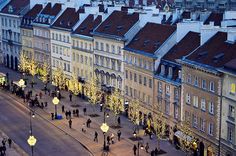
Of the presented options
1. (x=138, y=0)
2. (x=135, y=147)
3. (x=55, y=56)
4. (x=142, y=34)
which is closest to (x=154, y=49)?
(x=142, y=34)

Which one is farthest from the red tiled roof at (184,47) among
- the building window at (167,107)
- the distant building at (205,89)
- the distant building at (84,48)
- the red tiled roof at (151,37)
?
the distant building at (84,48)

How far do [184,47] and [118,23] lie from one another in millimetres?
22648

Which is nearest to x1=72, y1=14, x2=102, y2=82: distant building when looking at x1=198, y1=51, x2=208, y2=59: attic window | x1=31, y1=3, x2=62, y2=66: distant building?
x1=31, y1=3, x2=62, y2=66: distant building

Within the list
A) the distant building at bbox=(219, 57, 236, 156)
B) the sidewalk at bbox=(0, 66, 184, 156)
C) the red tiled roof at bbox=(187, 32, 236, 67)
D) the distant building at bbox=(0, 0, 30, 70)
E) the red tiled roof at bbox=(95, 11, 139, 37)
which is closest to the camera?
the distant building at bbox=(219, 57, 236, 156)

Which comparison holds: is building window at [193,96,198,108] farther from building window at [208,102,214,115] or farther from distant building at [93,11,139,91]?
distant building at [93,11,139,91]

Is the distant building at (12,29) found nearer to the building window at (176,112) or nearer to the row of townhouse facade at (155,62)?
the row of townhouse facade at (155,62)

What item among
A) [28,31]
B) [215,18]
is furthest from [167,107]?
[28,31]

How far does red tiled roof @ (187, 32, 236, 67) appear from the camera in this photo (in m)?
62.0

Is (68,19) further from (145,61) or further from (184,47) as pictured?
(184,47)

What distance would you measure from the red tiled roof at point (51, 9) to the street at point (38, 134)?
28.7 meters

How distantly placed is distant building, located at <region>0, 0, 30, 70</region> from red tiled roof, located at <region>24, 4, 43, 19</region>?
8.41ft

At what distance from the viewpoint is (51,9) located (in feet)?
392

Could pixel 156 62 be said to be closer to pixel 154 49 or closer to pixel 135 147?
pixel 154 49

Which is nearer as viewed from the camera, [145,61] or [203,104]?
[203,104]
